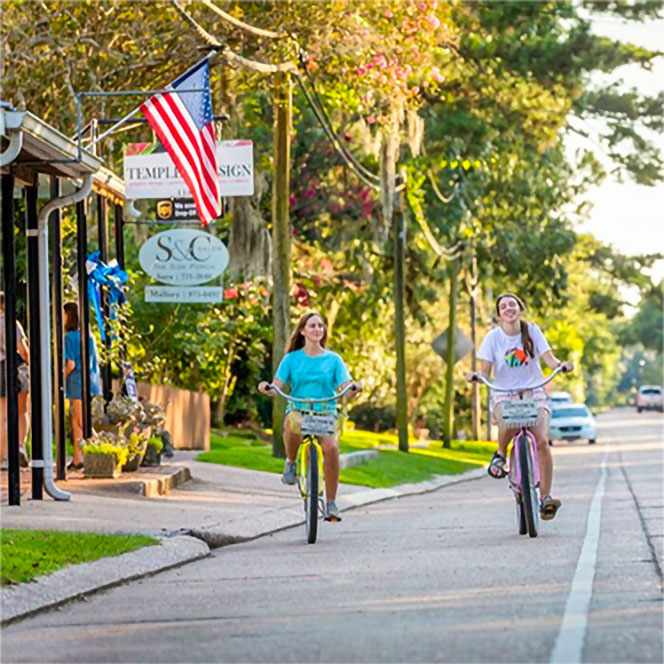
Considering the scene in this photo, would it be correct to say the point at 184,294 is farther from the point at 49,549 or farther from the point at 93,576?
the point at 93,576

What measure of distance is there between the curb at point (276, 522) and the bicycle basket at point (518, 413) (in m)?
2.70

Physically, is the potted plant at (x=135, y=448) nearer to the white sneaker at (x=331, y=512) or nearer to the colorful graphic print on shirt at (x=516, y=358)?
the white sneaker at (x=331, y=512)

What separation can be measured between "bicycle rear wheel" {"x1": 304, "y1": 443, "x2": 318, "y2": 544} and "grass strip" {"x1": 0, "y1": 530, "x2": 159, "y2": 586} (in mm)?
1404

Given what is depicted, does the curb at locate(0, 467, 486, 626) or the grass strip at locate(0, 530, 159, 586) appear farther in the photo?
the grass strip at locate(0, 530, 159, 586)

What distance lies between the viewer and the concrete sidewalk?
1203 centimetres

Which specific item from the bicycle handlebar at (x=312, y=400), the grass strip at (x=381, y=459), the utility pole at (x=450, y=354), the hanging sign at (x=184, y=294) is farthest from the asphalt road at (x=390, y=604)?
the utility pole at (x=450, y=354)

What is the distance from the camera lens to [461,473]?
35.1 metres

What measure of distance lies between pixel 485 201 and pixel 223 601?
35497 millimetres

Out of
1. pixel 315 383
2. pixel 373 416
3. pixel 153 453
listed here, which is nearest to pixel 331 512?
pixel 315 383

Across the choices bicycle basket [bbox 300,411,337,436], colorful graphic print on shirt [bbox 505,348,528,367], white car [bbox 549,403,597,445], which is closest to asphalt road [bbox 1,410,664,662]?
bicycle basket [bbox 300,411,337,436]

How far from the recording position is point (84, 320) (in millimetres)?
21531

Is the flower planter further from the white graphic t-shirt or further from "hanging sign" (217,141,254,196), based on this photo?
the white graphic t-shirt

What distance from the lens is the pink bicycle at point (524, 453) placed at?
15219 millimetres

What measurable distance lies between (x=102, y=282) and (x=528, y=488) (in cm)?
853
